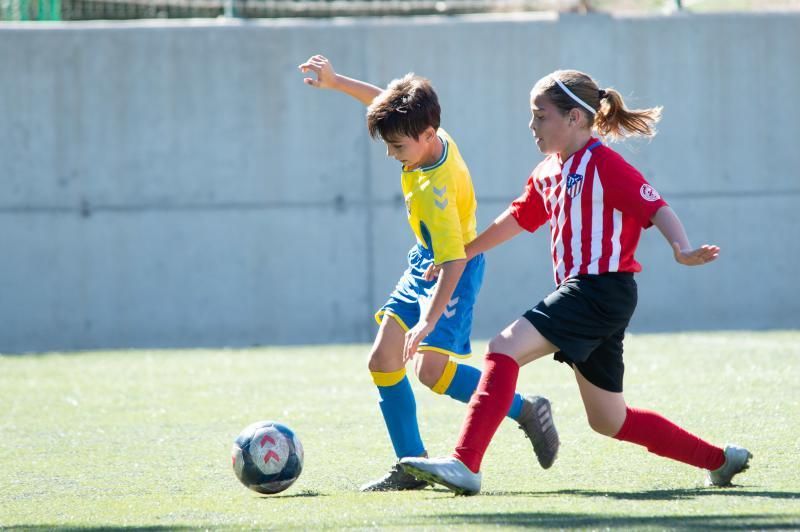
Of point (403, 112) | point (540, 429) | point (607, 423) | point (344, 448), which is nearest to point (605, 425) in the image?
point (607, 423)

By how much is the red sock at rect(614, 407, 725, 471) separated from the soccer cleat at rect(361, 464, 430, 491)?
79 centimetres

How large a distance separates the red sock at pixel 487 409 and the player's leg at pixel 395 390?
66 centimetres

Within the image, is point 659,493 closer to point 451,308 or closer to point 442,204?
point 451,308

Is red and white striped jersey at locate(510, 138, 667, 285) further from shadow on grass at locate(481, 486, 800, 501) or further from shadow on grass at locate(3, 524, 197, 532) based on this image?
shadow on grass at locate(3, 524, 197, 532)

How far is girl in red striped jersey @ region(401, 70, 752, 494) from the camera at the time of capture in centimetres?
421

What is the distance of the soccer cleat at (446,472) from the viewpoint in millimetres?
4078

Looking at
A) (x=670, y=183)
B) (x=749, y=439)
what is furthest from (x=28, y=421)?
(x=670, y=183)

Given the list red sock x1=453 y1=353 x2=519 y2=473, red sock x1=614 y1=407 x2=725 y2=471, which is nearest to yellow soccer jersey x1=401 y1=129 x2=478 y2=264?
red sock x1=453 y1=353 x2=519 y2=473

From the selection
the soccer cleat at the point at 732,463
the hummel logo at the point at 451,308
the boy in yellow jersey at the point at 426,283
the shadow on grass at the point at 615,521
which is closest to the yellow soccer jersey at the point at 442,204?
the boy in yellow jersey at the point at 426,283

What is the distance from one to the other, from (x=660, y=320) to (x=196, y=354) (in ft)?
14.6

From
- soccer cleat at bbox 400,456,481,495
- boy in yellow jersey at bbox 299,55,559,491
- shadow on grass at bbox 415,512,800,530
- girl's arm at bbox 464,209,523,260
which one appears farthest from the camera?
girl's arm at bbox 464,209,523,260

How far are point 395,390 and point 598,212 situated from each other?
1100 millimetres

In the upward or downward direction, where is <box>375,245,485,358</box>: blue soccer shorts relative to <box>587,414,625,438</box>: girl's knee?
upward

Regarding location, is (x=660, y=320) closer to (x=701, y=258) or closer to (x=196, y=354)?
(x=196, y=354)
